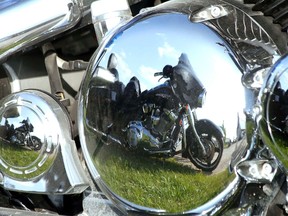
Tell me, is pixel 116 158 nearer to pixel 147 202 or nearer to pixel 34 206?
pixel 147 202

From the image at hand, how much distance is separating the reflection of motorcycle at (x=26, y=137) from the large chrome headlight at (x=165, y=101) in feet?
0.46

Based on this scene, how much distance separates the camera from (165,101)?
118cm

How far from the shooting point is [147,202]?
1.26 metres

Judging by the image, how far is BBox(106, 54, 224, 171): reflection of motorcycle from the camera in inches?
45.4

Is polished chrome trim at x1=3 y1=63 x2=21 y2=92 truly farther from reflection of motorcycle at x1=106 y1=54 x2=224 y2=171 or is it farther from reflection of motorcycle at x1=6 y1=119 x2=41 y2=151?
reflection of motorcycle at x1=106 y1=54 x2=224 y2=171

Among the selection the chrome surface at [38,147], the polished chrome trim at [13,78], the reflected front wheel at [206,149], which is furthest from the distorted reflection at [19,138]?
the reflected front wheel at [206,149]

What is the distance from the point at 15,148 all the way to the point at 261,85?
61 cm

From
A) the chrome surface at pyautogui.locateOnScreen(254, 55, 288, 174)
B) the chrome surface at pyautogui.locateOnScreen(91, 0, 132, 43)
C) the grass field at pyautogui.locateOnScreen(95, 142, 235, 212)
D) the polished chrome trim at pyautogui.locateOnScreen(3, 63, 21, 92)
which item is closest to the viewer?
the chrome surface at pyautogui.locateOnScreen(254, 55, 288, 174)

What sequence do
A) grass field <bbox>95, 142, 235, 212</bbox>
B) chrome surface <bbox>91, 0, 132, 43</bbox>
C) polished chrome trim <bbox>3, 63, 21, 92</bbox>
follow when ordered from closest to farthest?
grass field <bbox>95, 142, 235, 212</bbox> → chrome surface <bbox>91, 0, 132, 43</bbox> → polished chrome trim <bbox>3, 63, 21, 92</bbox>

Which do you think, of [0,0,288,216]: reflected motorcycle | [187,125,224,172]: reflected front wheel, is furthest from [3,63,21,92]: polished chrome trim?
[187,125,224,172]: reflected front wheel

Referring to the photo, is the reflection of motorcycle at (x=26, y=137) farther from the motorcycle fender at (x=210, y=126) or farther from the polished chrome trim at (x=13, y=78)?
the motorcycle fender at (x=210, y=126)

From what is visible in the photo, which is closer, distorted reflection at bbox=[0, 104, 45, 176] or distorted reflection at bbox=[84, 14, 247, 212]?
distorted reflection at bbox=[84, 14, 247, 212]

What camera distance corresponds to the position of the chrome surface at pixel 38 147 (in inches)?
55.6

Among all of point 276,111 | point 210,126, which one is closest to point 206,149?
point 210,126
